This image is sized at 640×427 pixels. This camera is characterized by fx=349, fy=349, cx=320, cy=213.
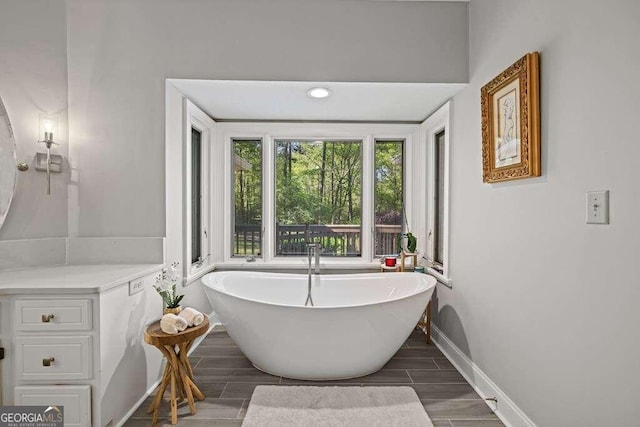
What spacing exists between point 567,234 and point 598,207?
222 mm

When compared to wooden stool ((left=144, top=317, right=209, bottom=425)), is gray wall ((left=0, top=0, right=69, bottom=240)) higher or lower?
higher

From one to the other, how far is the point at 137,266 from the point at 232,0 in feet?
6.56

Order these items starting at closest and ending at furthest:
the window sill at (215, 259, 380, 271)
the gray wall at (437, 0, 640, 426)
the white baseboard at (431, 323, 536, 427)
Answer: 1. the gray wall at (437, 0, 640, 426)
2. the white baseboard at (431, 323, 536, 427)
3. the window sill at (215, 259, 380, 271)

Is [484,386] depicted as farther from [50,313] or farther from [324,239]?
[50,313]

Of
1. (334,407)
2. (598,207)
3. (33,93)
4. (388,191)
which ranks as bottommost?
(334,407)

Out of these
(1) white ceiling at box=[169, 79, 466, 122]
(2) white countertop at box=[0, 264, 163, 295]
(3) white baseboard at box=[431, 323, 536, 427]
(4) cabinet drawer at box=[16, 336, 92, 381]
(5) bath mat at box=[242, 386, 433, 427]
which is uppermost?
(1) white ceiling at box=[169, 79, 466, 122]

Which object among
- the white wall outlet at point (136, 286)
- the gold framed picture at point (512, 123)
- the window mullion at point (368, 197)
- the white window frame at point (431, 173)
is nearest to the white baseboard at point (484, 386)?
the white window frame at point (431, 173)

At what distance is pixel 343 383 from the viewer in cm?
243

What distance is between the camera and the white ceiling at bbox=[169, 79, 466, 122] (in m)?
2.63

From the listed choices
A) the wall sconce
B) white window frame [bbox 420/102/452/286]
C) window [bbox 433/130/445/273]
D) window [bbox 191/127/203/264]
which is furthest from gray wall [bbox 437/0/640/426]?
the wall sconce

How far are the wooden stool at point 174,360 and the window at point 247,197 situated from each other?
5.41 ft

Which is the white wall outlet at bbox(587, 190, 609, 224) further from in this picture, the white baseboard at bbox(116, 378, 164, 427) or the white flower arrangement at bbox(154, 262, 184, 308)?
the white baseboard at bbox(116, 378, 164, 427)

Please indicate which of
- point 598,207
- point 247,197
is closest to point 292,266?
point 247,197

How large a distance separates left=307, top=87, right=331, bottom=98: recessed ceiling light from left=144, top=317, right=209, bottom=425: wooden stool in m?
1.85
